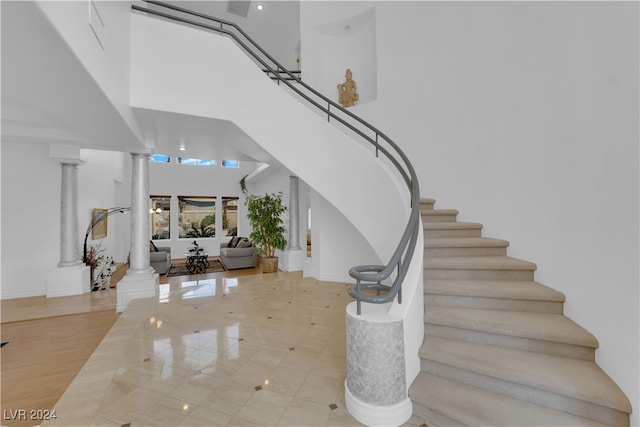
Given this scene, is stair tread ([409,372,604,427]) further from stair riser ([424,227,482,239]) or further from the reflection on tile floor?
stair riser ([424,227,482,239])

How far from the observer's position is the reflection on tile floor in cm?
207

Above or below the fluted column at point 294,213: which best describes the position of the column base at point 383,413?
below

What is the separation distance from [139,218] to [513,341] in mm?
5785

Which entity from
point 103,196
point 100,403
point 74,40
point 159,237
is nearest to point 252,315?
point 100,403

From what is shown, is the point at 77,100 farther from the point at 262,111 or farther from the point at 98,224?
the point at 98,224

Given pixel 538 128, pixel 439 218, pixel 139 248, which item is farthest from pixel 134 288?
pixel 538 128

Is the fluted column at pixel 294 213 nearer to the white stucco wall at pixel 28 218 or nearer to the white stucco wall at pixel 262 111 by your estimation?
the white stucco wall at pixel 262 111

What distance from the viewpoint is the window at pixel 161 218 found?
11328mm

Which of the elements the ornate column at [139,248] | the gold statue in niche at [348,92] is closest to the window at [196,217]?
the ornate column at [139,248]

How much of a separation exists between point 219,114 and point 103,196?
21.0 feet

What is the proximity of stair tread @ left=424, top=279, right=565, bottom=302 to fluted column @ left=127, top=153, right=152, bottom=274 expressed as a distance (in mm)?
4977

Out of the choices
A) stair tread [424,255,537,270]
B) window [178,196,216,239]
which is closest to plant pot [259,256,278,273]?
stair tread [424,255,537,270]

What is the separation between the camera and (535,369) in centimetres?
180

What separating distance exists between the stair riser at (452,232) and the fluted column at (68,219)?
277 inches
